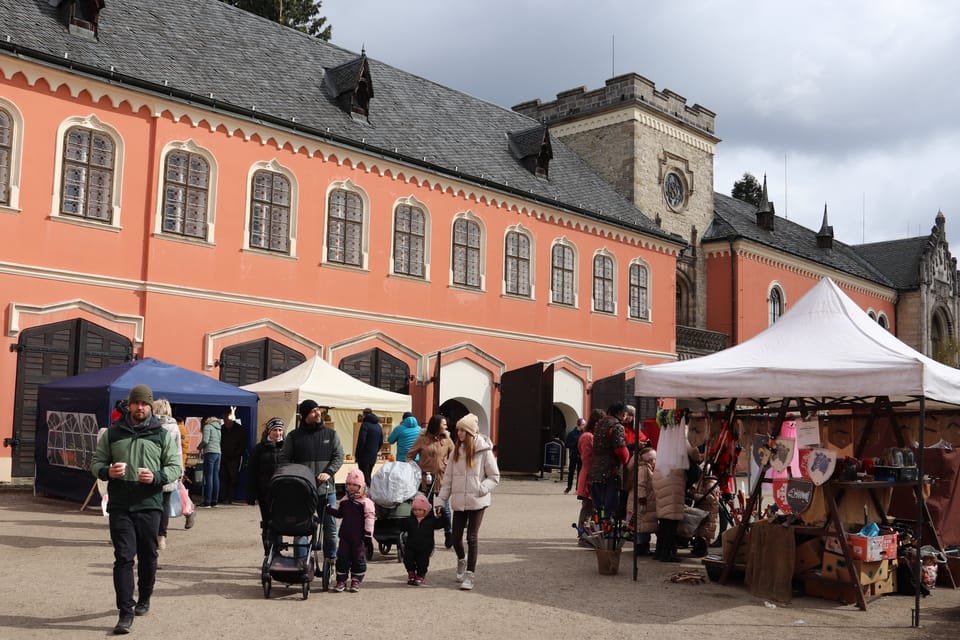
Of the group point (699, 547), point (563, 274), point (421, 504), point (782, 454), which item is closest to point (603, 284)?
point (563, 274)

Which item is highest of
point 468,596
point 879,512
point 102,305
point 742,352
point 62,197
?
point 62,197

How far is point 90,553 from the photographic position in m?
9.81

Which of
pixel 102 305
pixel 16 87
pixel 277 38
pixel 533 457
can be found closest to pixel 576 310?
pixel 533 457

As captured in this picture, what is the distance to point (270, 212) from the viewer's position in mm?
19688

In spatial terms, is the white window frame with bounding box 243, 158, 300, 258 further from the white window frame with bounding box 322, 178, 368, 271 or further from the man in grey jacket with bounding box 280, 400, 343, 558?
the man in grey jacket with bounding box 280, 400, 343, 558

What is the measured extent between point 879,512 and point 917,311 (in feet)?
132

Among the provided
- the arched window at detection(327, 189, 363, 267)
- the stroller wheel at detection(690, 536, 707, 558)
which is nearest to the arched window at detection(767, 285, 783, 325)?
the arched window at detection(327, 189, 363, 267)

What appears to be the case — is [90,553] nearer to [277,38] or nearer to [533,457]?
[533,457]

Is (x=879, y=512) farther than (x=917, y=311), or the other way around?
(x=917, y=311)

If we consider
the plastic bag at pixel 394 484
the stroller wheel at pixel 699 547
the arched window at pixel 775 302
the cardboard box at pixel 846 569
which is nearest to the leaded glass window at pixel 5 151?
the plastic bag at pixel 394 484

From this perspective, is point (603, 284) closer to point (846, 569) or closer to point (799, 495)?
point (799, 495)

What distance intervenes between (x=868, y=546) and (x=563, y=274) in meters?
18.0

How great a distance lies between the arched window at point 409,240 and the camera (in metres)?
22.0

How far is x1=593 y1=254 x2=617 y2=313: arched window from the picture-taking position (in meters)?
26.9
